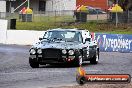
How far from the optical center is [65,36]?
73.6 ft

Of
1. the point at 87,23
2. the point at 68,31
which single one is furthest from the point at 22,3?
the point at 68,31

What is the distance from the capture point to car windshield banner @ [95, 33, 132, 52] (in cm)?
3569

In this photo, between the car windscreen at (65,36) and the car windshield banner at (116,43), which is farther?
the car windshield banner at (116,43)

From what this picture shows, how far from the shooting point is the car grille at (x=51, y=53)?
822 inches

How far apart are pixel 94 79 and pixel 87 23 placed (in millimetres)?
49275

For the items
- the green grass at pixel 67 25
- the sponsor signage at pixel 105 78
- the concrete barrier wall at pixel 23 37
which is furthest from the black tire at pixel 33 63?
the green grass at pixel 67 25

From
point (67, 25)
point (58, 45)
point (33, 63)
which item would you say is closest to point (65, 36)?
point (58, 45)

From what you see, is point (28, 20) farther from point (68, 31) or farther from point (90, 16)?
point (68, 31)

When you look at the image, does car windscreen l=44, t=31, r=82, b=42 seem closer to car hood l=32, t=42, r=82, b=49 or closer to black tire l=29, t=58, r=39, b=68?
car hood l=32, t=42, r=82, b=49

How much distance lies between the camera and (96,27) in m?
58.5

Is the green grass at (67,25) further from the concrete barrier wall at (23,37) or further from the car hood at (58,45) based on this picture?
the car hood at (58,45)

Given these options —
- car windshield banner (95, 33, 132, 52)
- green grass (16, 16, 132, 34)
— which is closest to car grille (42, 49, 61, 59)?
car windshield banner (95, 33, 132, 52)

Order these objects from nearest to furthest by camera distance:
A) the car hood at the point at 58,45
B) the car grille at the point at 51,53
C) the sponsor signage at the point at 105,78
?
1. the sponsor signage at the point at 105,78
2. the car grille at the point at 51,53
3. the car hood at the point at 58,45

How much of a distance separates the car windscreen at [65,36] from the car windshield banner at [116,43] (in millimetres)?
13218
